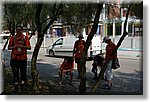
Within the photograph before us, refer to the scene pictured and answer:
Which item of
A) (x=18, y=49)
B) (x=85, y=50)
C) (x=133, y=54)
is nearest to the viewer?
(x=85, y=50)

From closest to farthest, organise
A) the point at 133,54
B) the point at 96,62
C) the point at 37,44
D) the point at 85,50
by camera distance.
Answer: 1. the point at 85,50
2. the point at 37,44
3. the point at 96,62
4. the point at 133,54

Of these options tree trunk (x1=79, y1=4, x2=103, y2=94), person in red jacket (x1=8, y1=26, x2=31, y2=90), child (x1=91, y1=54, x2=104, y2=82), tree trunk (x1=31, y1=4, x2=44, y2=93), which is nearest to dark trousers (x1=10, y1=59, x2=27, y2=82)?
person in red jacket (x1=8, y1=26, x2=31, y2=90)

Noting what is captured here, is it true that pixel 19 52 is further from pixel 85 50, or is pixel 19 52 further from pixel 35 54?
pixel 85 50

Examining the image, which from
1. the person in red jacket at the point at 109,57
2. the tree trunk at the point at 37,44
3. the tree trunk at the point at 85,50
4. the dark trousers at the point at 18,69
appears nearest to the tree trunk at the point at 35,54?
the tree trunk at the point at 37,44

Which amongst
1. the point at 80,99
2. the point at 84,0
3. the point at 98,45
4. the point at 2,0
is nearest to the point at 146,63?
the point at 80,99

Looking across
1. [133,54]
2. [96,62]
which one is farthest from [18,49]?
[133,54]

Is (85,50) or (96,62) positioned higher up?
(85,50)

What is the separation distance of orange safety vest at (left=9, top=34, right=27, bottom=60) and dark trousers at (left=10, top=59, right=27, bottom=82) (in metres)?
0.08

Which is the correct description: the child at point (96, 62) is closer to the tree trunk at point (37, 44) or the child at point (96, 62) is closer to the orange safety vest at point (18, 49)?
the tree trunk at point (37, 44)

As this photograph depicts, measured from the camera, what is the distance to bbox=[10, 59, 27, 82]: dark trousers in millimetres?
5176

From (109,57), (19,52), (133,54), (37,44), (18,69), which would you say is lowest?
(133,54)

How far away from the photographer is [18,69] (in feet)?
17.1

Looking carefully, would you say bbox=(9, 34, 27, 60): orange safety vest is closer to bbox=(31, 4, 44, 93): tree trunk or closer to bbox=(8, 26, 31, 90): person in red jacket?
bbox=(8, 26, 31, 90): person in red jacket

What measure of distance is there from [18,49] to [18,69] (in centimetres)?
36
